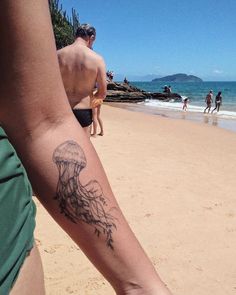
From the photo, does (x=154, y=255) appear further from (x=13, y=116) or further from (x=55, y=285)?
(x=13, y=116)

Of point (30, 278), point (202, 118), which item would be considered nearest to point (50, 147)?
point (30, 278)

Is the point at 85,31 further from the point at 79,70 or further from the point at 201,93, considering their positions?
the point at 201,93

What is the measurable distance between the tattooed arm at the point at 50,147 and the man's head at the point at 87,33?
3866mm

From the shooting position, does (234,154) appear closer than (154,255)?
No

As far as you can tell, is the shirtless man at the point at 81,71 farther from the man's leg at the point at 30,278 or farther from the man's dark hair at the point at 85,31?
the man's leg at the point at 30,278

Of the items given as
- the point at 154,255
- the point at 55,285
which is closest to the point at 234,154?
the point at 154,255

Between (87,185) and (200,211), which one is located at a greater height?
(87,185)

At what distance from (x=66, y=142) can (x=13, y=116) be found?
139 millimetres

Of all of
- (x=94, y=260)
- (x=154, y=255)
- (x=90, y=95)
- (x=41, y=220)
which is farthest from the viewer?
(x=90, y=95)

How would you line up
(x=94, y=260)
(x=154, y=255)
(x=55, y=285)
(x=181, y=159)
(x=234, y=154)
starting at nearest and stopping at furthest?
(x=94, y=260) < (x=55, y=285) < (x=154, y=255) < (x=181, y=159) < (x=234, y=154)

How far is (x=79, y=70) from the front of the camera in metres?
4.83

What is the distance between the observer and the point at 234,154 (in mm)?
9352

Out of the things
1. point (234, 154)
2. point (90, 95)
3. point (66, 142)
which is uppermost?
point (66, 142)

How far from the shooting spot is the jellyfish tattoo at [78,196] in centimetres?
89
